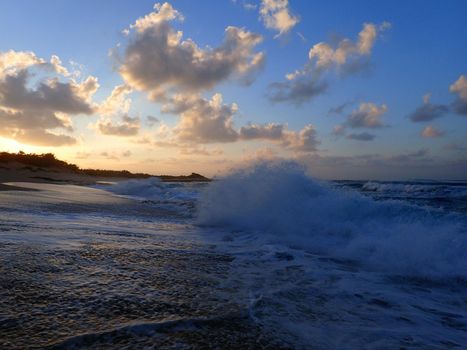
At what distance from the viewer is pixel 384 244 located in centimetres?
575

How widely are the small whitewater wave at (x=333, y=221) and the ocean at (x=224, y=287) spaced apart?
43mm

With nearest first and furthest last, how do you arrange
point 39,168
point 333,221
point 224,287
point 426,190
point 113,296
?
point 113,296 → point 224,287 → point 333,221 → point 426,190 → point 39,168

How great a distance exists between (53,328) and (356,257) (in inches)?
168

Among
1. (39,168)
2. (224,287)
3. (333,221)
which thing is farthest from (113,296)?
(39,168)

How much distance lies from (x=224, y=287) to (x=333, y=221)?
534cm

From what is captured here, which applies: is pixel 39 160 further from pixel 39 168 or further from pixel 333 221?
pixel 333 221

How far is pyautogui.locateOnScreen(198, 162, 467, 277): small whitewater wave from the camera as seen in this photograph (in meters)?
5.23

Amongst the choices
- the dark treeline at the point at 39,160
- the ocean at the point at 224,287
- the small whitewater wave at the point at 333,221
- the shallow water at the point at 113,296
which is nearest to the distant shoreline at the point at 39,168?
the dark treeline at the point at 39,160

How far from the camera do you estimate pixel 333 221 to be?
26.4ft

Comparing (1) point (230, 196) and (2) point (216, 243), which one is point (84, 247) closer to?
(2) point (216, 243)

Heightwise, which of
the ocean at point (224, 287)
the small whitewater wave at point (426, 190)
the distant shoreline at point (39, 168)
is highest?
the distant shoreline at point (39, 168)

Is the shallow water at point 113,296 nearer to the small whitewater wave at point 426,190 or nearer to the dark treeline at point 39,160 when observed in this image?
the small whitewater wave at point 426,190

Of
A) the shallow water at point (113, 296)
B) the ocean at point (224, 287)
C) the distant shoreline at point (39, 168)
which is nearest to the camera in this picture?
the shallow water at point (113, 296)

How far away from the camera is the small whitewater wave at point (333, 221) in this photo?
5.23 meters
